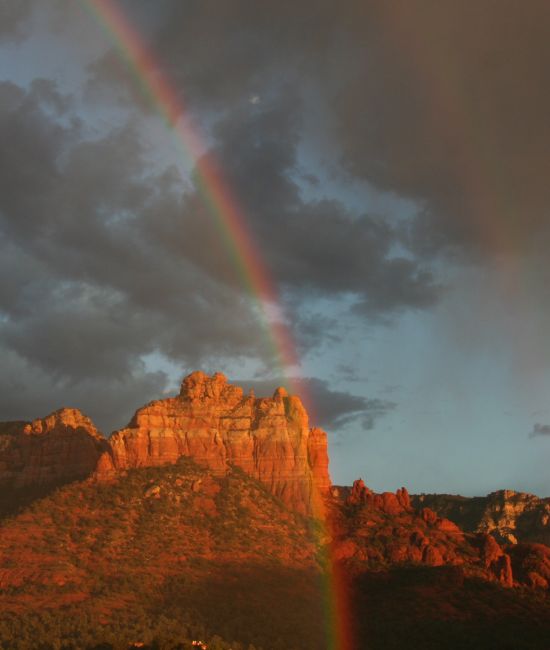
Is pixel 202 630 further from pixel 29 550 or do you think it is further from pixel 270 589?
pixel 29 550

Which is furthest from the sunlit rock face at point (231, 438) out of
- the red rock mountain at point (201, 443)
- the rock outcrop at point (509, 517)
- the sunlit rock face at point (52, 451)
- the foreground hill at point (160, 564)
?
the rock outcrop at point (509, 517)

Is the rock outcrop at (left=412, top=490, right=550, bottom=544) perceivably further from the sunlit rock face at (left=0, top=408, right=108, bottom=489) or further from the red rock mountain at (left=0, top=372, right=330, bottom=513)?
the sunlit rock face at (left=0, top=408, right=108, bottom=489)

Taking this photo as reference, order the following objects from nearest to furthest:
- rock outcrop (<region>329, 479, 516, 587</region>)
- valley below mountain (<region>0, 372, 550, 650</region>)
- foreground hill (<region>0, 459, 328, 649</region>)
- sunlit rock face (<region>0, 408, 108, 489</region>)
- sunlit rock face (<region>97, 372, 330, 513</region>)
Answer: foreground hill (<region>0, 459, 328, 649</region>), valley below mountain (<region>0, 372, 550, 650</region>), rock outcrop (<region>329, 479, 516, 587</region>), sunlit rock face (<region>97, 372, 330, 513</region>), sunlit rock face (<region>0, 408, 108, 489</region>)

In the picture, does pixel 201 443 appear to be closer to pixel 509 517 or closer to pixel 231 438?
pixel 231 438

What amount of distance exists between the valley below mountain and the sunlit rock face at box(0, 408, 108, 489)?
228mm

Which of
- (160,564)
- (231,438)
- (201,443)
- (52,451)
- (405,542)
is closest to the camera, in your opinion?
(160,564)

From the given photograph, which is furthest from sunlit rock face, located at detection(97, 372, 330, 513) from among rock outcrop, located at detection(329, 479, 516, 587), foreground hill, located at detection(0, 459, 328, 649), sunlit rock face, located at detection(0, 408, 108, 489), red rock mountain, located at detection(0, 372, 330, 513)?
sunlit rock face, located at detection(0, 408, 108, 489)

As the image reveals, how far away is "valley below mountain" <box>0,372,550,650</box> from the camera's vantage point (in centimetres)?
9081

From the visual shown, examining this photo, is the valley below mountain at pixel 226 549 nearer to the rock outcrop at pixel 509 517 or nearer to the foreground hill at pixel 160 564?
the foreground hill at pixel 160 564

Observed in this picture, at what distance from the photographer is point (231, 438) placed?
13600cm

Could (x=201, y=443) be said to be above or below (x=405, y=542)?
above

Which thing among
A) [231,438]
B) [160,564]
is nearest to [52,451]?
[231,438]

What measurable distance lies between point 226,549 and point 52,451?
40081 millimetres

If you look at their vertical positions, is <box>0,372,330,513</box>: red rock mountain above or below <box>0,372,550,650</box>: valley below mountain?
above
